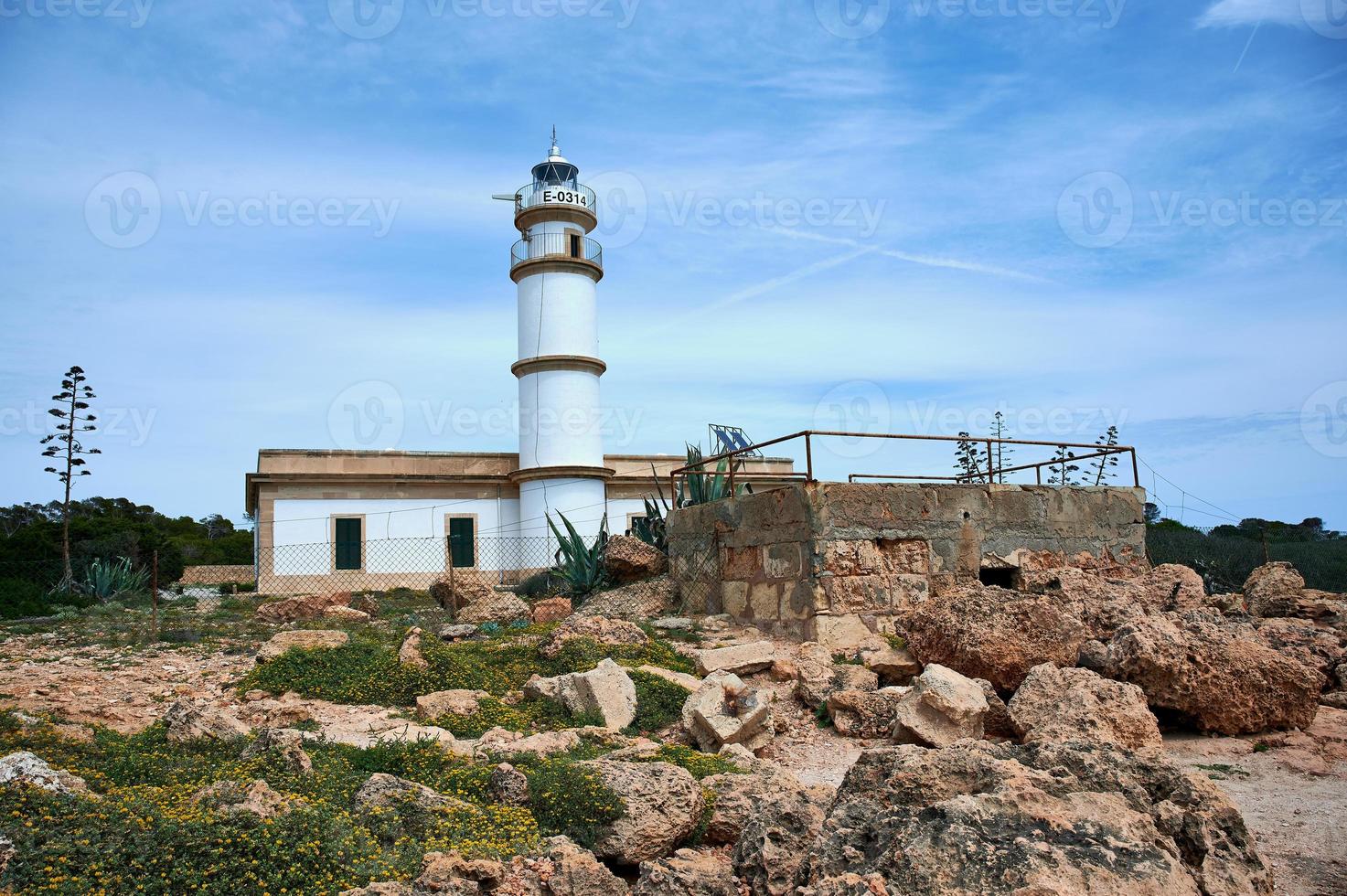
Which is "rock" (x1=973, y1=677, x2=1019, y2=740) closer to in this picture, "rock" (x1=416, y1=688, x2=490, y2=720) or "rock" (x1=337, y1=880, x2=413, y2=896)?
"rock" (x1=416, y1=688, x2=490, y2=720)

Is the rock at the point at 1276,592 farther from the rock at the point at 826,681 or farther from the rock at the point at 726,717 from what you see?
the rock at the point at 726,717

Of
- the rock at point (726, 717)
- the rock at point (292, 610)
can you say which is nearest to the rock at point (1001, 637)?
the rock at point (726, 717)

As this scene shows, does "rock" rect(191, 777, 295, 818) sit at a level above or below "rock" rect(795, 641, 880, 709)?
above

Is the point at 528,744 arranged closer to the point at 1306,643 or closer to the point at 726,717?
the point at 726,717

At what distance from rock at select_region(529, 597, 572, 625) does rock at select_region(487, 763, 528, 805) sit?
25.7 feet

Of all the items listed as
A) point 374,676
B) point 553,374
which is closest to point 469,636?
point 374,676

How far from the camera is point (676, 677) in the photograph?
895 centimetres

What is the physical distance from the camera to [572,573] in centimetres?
1589

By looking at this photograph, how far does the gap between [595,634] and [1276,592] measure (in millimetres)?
8461

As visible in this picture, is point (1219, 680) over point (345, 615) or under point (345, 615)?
under

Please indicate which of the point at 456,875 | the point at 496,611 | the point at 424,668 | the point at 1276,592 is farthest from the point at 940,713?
the point at 496,611

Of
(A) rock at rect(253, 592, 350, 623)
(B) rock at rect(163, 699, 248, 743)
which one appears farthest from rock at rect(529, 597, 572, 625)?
(B) rock at rect(163, 699, 248, 743)

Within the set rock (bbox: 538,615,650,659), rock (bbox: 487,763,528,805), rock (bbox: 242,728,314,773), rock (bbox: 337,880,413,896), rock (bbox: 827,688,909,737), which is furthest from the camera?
rock (bbox: 538,615,650,659)

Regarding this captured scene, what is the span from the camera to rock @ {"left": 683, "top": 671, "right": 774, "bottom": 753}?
725 centimetres
